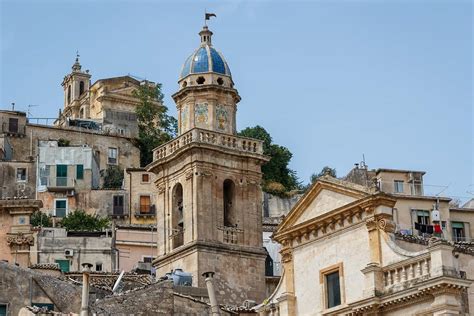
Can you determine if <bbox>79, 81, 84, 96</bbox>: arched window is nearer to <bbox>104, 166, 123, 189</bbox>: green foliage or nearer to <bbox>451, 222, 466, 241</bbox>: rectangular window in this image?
<bbox>104, 166, 123, 189</bbox>: green foliage

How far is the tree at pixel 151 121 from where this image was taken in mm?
106688

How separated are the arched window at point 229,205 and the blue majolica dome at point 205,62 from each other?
18.9ft

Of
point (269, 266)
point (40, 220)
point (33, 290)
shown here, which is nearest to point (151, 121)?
point (40, 220)

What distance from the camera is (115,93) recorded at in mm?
117812

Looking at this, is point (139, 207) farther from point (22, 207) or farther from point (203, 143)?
point (203, 143)

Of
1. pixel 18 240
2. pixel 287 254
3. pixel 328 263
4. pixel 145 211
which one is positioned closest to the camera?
pixel 328 263

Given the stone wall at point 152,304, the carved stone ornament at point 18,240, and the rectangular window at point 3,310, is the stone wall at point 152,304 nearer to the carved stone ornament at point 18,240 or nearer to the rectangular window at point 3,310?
the rectangular window at point 3,310

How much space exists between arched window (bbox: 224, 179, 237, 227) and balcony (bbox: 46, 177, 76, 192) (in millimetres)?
36632

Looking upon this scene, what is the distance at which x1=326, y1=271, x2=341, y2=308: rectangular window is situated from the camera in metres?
43.2

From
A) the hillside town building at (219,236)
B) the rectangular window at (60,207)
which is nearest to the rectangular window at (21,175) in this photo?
the hillside town building at (219,236)

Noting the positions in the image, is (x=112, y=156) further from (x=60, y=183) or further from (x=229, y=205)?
(x=229, y=205)

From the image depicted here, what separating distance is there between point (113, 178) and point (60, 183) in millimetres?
6619

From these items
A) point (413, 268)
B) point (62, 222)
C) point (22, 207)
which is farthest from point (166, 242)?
point (62, 222)

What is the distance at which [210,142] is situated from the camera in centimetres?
5806
